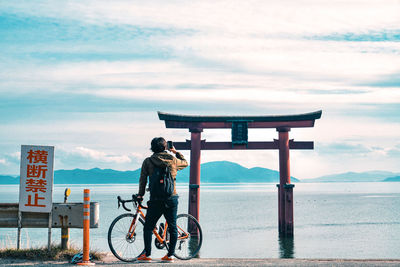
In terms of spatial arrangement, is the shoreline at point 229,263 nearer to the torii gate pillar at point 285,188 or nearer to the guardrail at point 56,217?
the guardrail at point 56,217

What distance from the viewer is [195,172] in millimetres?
17641

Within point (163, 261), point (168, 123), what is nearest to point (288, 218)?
point (168, 123)

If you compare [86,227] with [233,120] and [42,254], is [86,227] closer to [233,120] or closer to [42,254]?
[42,254]

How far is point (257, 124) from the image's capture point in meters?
18.2

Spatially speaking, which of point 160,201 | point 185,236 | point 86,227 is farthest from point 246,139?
point 86,227

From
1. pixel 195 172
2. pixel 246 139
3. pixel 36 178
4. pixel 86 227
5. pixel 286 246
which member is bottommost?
pixel 286 246

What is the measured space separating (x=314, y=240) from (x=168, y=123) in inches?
376

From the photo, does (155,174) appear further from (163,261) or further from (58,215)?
(58,215)

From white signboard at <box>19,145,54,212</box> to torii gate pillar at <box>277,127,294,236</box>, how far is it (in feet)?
→ 38.7

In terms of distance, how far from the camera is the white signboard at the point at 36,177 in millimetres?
7441

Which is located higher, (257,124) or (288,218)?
(257,124)

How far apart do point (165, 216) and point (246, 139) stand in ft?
37.7

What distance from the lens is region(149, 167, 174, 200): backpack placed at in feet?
21.6

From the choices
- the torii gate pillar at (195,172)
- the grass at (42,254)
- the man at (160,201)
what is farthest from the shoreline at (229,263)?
the torii gate pillar at (195,172)
